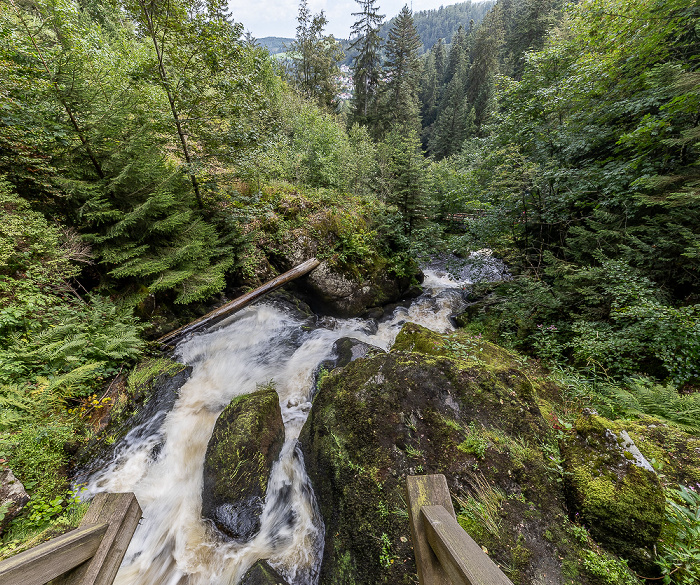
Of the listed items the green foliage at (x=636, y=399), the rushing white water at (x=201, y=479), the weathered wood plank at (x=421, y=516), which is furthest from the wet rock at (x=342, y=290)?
the weathered wood plank at (x=421, y=516)

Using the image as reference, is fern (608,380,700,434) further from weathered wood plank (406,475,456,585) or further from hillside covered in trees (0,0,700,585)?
weathered wood plank (406,475,456,585)

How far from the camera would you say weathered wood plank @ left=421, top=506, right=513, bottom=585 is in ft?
3.76

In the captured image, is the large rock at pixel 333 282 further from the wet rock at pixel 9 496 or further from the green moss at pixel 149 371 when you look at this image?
the wet rock at pixel 9 496

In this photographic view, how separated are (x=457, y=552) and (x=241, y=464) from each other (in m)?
3.74

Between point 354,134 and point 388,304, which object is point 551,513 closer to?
point 388,304

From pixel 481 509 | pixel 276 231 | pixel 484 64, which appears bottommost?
pixel 481 509

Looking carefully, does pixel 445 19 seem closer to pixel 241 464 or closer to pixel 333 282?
pixel 333 282

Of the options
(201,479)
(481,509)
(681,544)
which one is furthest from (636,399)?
(201,479)

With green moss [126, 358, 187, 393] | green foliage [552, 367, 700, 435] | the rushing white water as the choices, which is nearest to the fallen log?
the rushing white water

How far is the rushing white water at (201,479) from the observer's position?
11.1 feet

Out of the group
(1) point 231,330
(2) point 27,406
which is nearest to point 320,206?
(1) point 231,330

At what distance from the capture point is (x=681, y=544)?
1927 mm

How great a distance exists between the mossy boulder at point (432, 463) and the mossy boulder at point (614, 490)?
0.21 metres

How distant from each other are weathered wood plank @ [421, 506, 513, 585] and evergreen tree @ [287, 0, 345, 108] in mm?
26866
